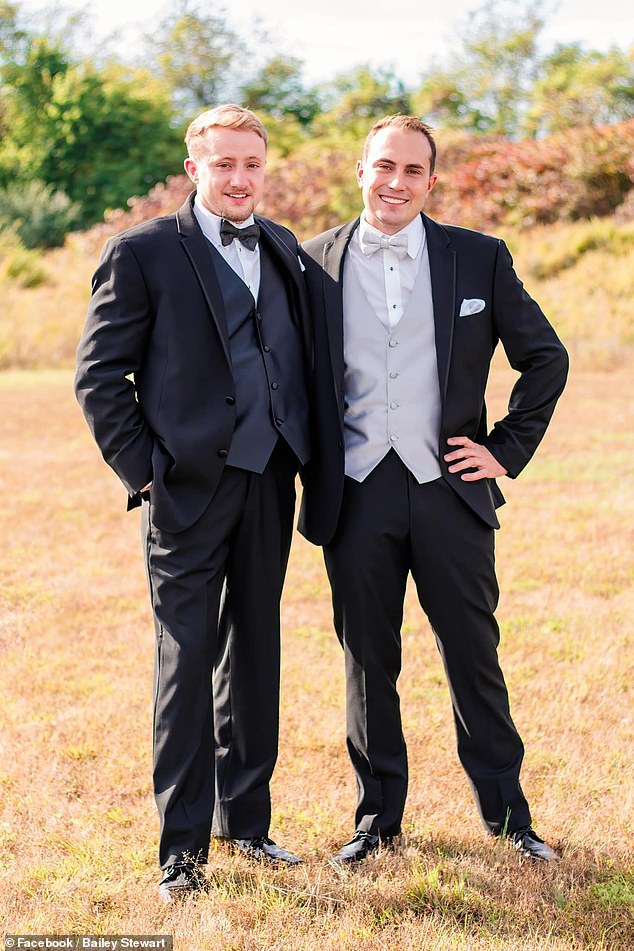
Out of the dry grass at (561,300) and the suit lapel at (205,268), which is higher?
the dry grass at (561,300)

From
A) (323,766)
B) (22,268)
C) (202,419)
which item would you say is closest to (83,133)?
(22,268)

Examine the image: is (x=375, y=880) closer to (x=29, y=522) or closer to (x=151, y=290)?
(x=151, y=290)

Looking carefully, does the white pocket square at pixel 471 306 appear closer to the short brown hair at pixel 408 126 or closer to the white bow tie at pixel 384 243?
the white bow tie at pixel 384 243

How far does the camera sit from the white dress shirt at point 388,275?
3.13 meters

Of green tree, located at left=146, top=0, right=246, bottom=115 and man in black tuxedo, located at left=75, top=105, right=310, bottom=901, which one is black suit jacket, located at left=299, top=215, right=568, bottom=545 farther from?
green tree, located at left=146, top=0, right=246, bottom=115

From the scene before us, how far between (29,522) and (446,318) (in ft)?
17.1

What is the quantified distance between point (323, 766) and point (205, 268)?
2000 mm

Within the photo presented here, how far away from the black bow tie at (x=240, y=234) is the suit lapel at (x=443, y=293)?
53cm

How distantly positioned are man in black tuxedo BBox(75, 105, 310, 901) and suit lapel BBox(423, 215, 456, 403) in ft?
1.31

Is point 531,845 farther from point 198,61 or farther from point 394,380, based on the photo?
point 198,61

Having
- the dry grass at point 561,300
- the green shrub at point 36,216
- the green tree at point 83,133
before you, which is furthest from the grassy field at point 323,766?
the green tree at point 83,133

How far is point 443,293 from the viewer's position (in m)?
3.11

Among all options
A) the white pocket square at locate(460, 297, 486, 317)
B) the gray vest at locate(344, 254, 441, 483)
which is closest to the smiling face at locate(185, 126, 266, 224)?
the gray vest at locate(344, 254, 441, 483)

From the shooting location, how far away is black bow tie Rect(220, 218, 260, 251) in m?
3.05
